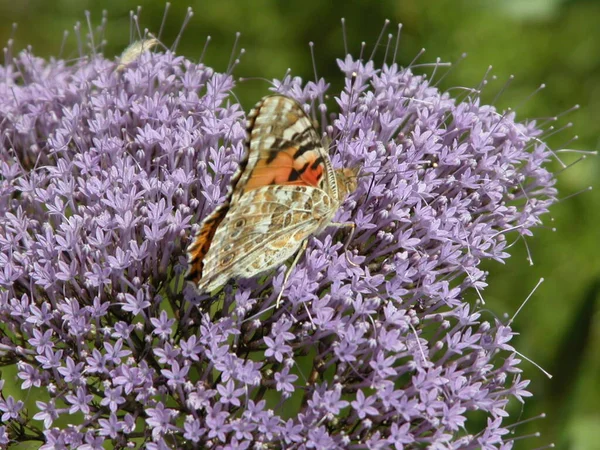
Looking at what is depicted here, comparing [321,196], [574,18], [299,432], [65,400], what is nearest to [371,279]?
[321,196]

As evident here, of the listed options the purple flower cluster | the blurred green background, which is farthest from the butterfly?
the blurred green background

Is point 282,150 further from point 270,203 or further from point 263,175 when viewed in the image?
point 270,203

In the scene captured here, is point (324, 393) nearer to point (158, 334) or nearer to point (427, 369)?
point (427, 369)

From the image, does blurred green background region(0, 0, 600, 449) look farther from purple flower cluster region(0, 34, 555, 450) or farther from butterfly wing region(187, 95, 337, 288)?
butterfly wing region(187, 95, 337, 288)

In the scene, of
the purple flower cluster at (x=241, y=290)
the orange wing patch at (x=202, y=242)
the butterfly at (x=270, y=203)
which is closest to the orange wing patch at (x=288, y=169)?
the butterfly at (x=270, y=203)

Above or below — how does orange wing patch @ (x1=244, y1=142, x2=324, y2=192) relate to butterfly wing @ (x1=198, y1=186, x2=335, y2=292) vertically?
above

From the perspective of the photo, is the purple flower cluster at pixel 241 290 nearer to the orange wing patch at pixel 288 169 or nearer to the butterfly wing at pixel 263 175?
the butterfly wing at pixel 263 175

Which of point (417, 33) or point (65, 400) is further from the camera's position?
point (417, 33)

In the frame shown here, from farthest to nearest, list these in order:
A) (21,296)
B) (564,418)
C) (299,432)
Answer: (564,418), (21,296), (299,432)
